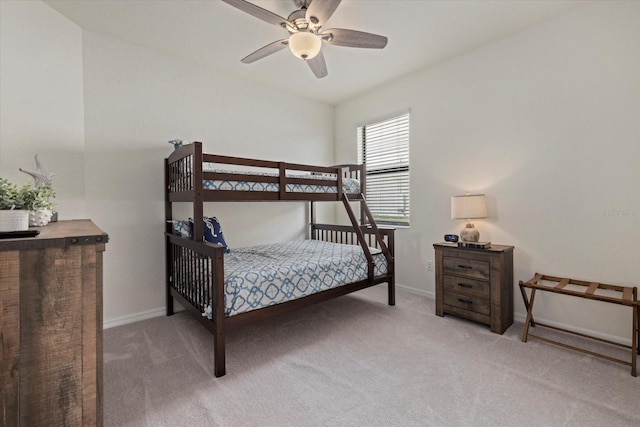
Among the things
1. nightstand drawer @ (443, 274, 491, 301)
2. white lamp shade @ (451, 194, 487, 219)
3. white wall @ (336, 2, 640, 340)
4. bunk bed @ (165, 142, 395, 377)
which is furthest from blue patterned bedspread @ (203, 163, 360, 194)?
nightstand drawer @ (443, 274, 491, 301)

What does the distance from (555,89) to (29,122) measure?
419 cm

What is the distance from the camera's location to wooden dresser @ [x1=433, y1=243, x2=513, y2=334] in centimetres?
240

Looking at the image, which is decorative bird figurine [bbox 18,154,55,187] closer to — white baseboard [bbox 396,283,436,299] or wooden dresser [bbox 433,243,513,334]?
wooden dresser [bbox 433,243,513,334]

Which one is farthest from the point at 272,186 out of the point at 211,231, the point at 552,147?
the point at 552,147

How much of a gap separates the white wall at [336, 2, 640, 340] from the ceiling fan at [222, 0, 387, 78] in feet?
4.73

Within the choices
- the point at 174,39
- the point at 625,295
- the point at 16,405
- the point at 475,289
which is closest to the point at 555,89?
the point at 625,295

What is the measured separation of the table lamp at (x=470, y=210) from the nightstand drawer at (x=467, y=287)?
0.38m

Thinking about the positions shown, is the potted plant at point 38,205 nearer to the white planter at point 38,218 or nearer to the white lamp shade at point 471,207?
the white planter at point 38,218

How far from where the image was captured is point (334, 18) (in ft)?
7.63

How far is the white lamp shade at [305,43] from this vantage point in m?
1.88

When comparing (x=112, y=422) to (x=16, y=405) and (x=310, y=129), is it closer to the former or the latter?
(x=16, y=405)

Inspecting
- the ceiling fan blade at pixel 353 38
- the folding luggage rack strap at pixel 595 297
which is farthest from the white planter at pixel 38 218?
the folding luggage rack strap at pixel 595 297

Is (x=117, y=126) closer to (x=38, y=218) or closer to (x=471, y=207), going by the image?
(x=38, y=218)

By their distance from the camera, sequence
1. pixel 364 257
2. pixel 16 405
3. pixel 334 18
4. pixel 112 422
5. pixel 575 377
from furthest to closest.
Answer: pixel 364 257
pixel 334 18
pixel 575 377
pixel 112 422
pixel 16 405
